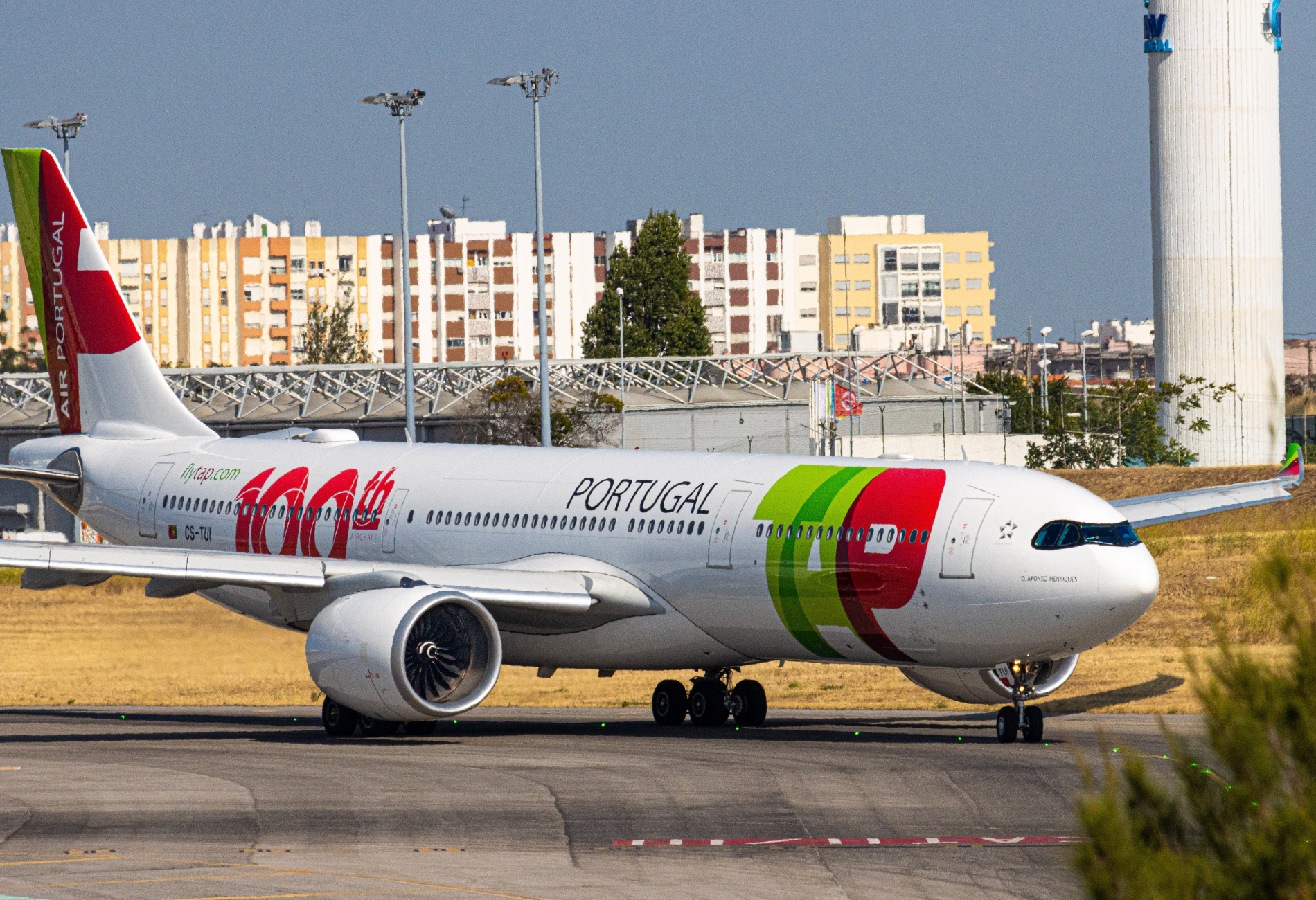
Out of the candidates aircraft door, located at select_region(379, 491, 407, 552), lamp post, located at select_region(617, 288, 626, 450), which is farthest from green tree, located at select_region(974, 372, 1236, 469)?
aircraft door, located at select_region(379, 491, 407, 552)

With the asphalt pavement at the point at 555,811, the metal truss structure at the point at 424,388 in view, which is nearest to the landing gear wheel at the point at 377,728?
the asphalt pavement at the point at 555,811

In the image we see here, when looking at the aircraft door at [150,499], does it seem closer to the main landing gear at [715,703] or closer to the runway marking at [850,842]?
the main landing gear at [715,703]

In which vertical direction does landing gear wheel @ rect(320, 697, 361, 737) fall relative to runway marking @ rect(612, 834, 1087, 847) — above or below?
below

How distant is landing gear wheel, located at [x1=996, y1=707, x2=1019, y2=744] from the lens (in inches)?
1059

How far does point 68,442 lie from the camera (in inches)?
1603

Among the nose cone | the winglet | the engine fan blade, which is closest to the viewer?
the nose cone

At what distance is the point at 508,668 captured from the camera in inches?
1763

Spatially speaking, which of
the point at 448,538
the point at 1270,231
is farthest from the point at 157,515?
the point at 1270,231

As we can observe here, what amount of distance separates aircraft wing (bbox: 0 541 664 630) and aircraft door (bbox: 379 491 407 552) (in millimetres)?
3140

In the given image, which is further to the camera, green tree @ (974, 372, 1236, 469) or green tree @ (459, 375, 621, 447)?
green tree @ (974, 372, 1236, 469)

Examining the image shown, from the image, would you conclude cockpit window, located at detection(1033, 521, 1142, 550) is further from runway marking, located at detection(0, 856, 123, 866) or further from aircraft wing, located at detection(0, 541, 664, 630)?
runway marking, located at detection(0, 856, 123, 866)

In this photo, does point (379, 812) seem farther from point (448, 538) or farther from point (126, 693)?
point (126, 693)

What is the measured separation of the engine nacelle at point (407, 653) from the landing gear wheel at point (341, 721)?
156 centimetres

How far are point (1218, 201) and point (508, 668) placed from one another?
63005 mm
